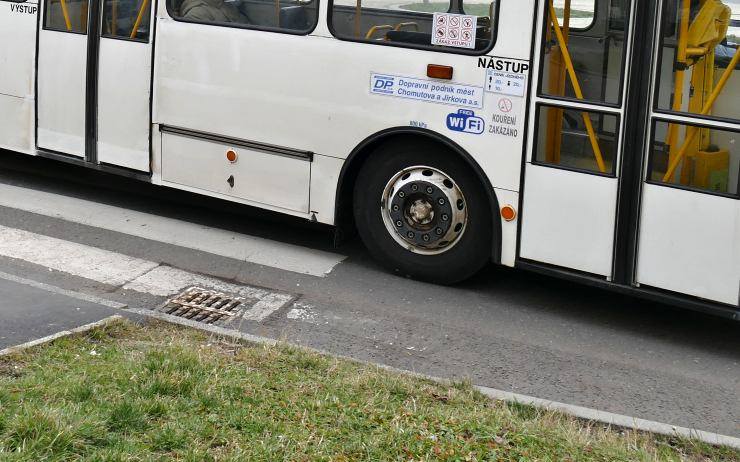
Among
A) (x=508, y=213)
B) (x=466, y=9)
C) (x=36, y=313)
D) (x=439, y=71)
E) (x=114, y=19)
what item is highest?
(x=466, y=9)

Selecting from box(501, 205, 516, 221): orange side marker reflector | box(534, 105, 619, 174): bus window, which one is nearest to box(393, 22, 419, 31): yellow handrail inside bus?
box(534, 105, 619, 174): bus window

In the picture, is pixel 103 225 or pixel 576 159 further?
pixel 103 225

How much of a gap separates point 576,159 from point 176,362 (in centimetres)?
279

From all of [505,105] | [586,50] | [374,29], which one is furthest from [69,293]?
[586,50]

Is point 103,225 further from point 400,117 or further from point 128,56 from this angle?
point 400,117

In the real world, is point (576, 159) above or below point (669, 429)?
above

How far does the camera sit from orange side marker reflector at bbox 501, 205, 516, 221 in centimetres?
710

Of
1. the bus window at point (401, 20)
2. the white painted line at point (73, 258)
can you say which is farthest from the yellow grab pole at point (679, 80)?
the white painted line at point (73, 258)

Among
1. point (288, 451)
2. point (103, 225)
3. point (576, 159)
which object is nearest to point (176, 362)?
point (288, 451)

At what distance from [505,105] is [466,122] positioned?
32cm

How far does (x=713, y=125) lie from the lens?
248 inches

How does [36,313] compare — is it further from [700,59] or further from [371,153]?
[700,59]

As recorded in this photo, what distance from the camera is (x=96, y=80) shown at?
8.91m

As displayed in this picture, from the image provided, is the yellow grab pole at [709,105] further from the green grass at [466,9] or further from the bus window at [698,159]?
the green grass at [466,9]
